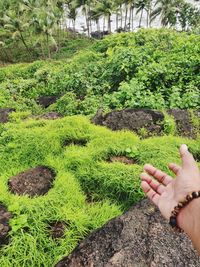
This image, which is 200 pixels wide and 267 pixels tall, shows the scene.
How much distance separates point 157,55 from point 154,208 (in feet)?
26.5

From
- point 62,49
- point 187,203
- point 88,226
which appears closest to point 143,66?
point 88,226

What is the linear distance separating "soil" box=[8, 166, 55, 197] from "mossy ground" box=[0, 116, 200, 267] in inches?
4.6

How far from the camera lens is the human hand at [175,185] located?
7.27 feet

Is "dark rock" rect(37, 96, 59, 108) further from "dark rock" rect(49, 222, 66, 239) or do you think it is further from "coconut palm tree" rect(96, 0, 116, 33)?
"coconut palm tree" rect(96, 0, 116, 33)

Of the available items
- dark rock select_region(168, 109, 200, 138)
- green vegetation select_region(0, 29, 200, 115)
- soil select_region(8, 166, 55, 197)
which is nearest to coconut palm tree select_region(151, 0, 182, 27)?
green vegetation select_region(0, 29, 200, 115)

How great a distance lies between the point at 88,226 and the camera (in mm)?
4324

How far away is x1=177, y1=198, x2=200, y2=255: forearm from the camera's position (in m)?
1.99

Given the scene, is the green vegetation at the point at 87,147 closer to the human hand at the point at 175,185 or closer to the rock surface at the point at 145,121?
the rock surface at the point at 145,121

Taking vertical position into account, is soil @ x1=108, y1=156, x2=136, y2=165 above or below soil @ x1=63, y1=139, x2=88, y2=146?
below

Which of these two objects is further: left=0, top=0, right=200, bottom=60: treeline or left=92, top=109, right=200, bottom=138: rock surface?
left=0, top=0, right=200, bottom=60: treeline

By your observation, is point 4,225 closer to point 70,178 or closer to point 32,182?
point 32,182

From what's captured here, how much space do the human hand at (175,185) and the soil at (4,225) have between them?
2.19 m

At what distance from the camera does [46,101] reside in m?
12.1

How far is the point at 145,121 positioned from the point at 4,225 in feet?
11.7
